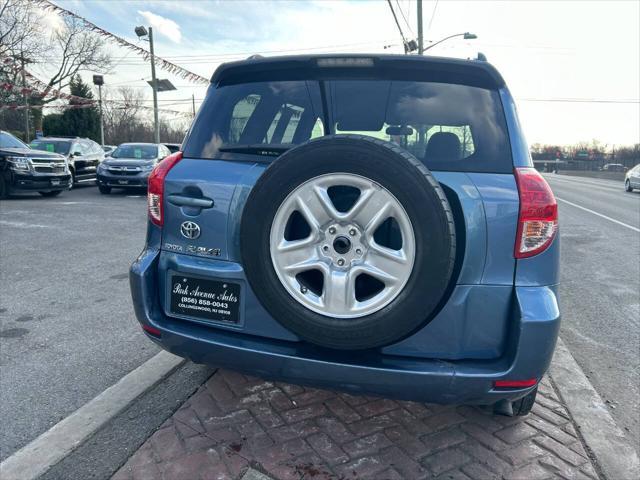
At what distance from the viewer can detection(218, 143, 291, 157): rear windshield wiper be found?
7.27ft

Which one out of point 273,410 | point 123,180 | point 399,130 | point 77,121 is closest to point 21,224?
point 123,180

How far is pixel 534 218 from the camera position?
76.7 inches

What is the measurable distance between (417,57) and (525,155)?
2.16 ft

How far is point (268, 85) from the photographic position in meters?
2.36

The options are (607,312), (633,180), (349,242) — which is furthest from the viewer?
(633,180)

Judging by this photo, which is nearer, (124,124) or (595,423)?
(595,423)

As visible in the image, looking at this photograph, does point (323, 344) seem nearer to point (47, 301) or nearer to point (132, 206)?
point (47, 301)

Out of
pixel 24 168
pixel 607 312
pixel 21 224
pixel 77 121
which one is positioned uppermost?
pixel 77 121

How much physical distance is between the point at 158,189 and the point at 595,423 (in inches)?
107

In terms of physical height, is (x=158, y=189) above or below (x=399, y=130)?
below

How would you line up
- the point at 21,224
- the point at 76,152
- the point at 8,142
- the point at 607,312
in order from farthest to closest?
the point at 76,152, the point at 8,142, the point at 21,224, the point at 607,312

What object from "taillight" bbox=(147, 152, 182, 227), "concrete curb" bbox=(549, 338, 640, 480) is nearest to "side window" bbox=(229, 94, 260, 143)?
"taillight" bbox=(147, 152, 182, 227)

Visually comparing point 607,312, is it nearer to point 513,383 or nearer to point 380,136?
point 513,383

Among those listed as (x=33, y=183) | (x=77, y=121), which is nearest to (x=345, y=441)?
(x=33, y=183)
